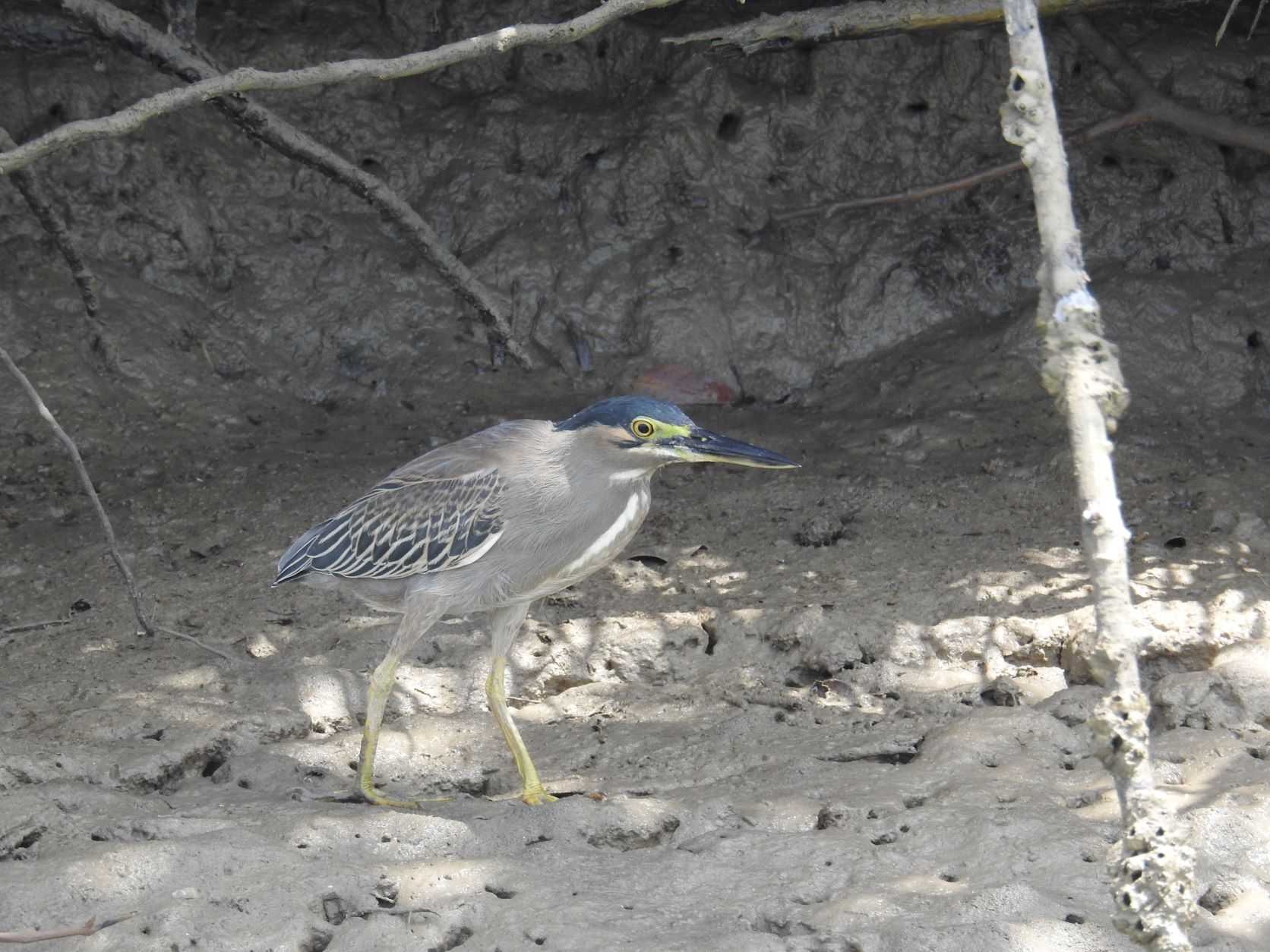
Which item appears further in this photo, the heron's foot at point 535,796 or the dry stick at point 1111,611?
the heron's foot at point 535,796

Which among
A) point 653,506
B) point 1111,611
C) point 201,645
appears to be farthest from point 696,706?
point 1111,611

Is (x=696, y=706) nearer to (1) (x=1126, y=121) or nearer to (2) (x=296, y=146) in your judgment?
(2) (x=296, y=146)

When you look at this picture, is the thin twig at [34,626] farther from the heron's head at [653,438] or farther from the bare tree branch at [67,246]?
the heron's head at [653,438]

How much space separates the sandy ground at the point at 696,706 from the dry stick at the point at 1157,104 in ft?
3.75

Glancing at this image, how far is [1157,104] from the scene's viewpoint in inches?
226

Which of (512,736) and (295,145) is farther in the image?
(295,145)

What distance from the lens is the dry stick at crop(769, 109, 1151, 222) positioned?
573 centimetres

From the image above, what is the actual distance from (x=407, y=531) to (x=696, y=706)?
1073 mm

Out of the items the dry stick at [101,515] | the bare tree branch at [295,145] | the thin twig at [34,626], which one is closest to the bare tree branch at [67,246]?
the bare tree branch at [295,145]

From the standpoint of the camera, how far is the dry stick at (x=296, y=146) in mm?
4879

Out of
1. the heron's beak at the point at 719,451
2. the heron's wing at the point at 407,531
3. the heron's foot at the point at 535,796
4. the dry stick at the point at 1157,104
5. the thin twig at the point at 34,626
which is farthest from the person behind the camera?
the dry stick at the point at 1157,104

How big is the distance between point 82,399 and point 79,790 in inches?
114

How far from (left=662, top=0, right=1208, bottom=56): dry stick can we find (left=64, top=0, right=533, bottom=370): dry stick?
48.5 inches

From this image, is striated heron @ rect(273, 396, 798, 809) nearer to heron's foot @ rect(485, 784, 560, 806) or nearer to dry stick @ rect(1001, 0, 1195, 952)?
heron's foot @ rect(485, 784, 560, 806)
